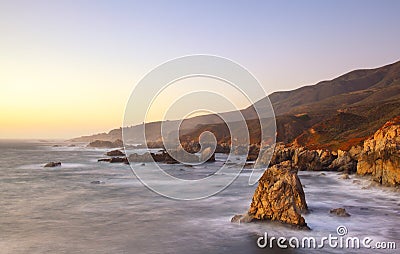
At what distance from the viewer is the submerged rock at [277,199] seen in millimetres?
16422

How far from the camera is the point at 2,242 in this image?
15820 millimetres

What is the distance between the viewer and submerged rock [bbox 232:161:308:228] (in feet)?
53.9

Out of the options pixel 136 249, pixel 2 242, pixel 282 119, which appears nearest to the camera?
pixel 136 249

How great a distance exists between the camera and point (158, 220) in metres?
19.9

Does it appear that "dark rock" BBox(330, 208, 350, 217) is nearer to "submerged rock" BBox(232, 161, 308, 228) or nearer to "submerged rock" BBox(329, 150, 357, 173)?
"submerged rock" BBox(232, 161, 308, 228)

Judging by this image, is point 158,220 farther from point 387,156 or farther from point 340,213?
point 387,156

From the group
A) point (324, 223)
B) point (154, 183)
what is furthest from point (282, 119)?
point (324, 223)

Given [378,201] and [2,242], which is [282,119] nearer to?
[378,201]

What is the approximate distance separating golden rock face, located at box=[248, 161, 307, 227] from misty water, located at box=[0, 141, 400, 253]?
1.79 feet

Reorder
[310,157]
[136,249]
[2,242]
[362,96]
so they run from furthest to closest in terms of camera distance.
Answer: [362,96]
[310,157]
[2,242]
[136,249]

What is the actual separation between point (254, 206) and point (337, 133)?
6353 cm

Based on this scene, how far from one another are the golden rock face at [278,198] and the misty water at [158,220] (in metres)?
0.55

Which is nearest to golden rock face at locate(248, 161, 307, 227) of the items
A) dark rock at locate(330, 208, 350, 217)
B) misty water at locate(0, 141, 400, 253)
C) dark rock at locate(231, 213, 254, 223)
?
dark rock at locate(231, 213, 254, 223)

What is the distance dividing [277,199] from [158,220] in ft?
23.2
